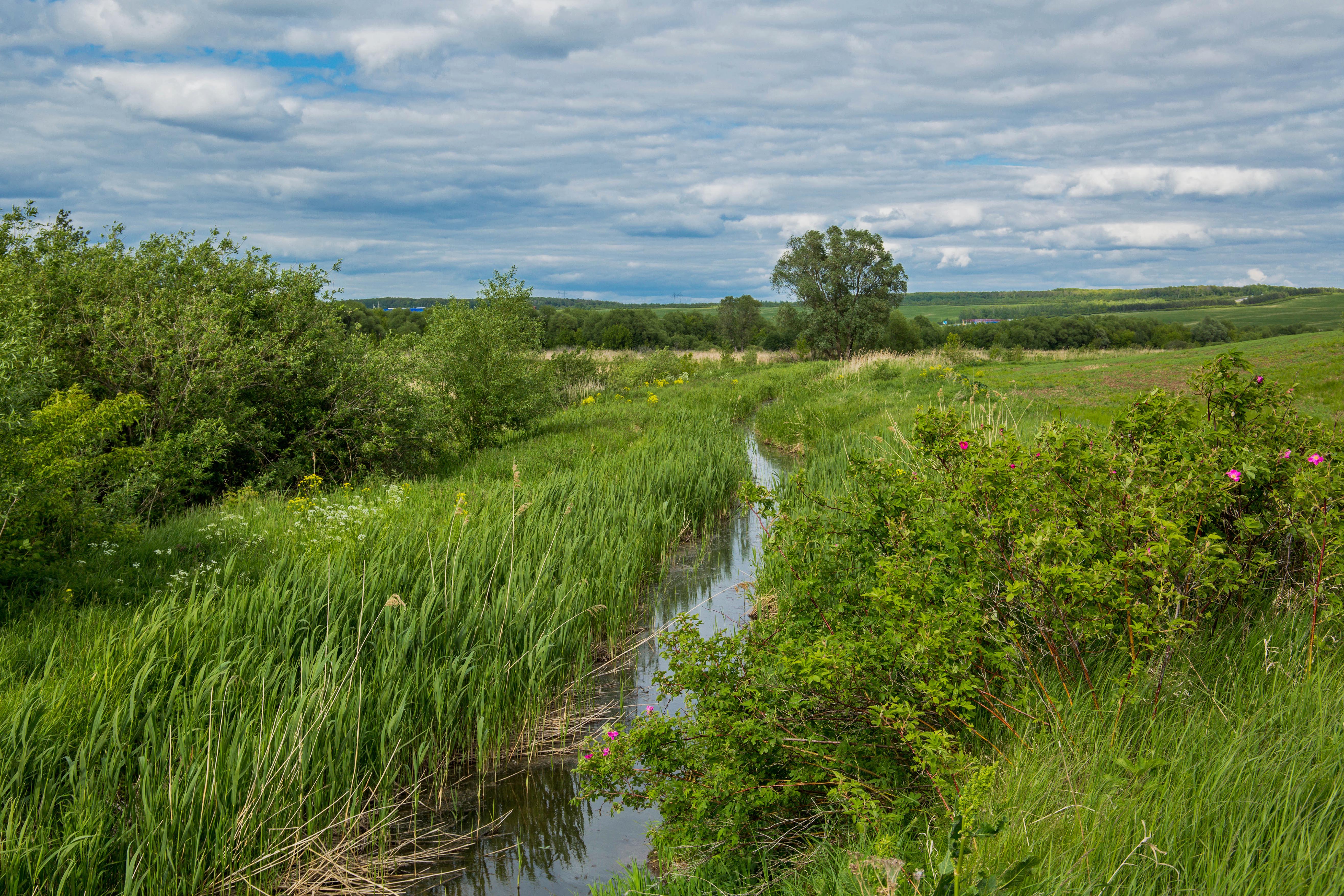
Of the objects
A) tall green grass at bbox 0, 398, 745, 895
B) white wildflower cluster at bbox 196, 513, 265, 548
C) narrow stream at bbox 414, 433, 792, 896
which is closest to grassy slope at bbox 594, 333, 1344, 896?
narrow stream at bbox 414, 433, 792, 896

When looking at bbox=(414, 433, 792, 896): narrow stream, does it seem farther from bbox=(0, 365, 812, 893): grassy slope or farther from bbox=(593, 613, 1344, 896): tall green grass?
bbox=(593, 613, 1344, 896): tall green grass

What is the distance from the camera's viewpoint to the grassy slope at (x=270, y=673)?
3.22 m

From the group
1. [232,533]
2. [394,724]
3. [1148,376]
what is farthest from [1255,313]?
[394,724]

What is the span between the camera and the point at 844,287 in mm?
44719

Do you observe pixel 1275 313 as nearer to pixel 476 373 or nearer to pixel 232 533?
pixel 476 373

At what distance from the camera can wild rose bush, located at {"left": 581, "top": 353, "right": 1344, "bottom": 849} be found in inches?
118

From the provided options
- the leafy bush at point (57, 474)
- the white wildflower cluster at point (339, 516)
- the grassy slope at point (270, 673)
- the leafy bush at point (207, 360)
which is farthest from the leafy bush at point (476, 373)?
the leafy bush at point (57, 474)

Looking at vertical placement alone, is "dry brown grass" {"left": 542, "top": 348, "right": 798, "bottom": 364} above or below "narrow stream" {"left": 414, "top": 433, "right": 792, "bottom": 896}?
above

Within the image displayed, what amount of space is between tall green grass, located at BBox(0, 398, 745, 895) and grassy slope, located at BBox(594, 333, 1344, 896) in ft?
5.39

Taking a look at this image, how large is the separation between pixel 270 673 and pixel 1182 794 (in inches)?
174

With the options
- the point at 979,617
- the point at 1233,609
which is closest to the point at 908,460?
the point at 1233,609

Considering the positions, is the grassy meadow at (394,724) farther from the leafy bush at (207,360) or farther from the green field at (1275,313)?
the green field at (1275,313)

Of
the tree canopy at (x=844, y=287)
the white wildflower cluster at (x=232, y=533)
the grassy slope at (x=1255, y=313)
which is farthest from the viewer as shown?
the grassy slope at (x=1255, y=313)

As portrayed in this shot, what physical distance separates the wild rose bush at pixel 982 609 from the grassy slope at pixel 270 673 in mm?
1418
